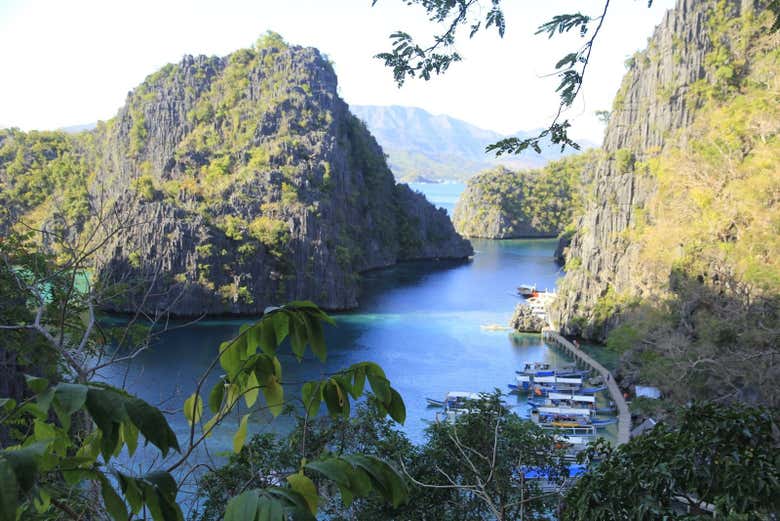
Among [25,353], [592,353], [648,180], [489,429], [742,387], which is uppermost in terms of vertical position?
[648,180]

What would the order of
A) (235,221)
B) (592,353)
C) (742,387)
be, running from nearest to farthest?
(742,387)
(592,353)
(235,221)

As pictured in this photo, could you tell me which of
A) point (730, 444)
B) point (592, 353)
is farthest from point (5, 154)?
point (730, 444)

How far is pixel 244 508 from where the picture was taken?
1.35 metres

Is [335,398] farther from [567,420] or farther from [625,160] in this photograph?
[625,160]

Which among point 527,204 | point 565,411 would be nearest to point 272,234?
point 565,411

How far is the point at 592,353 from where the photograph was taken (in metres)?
35.2

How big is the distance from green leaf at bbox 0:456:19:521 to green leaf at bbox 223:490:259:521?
0.40 meters

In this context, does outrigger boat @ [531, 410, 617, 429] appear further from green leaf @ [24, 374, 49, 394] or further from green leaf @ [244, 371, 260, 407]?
green leaf @ [24, 374, 49, 394]

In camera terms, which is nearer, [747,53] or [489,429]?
[489,429]

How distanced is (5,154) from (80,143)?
14.0 metres

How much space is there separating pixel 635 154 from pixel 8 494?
43.9 meters

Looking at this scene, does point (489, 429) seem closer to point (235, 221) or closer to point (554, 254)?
point (235, 221)

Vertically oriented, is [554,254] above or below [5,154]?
below

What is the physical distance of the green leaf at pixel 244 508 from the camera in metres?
1.33
